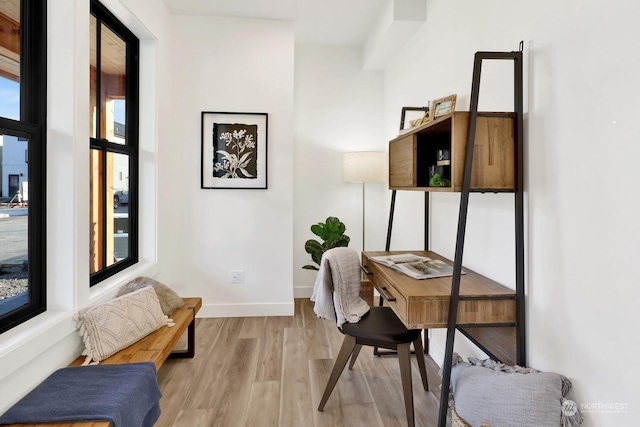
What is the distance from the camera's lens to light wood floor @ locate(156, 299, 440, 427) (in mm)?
1889

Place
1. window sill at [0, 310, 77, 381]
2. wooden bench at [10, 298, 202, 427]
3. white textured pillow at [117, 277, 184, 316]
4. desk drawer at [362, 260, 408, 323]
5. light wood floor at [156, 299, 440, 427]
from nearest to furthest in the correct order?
window sill at [0, 310, 77, 381] < desk drawer at [362, 260, 408, 323] < wooden bench at [10, 298, 202, 427] < light wood floor at [156, 299, 440, 427] < white textured pillow at [117, 277, 184, 316]

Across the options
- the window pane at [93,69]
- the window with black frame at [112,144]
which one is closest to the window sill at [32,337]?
the window with black frame at [112,144]

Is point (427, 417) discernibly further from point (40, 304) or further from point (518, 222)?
point (40, 304)

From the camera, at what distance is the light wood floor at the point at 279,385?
6.20ft

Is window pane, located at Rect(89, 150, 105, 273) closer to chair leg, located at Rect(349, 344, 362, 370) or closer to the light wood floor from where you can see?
the light wood floor

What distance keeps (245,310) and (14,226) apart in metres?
2.10

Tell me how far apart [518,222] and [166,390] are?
2101 millimetres

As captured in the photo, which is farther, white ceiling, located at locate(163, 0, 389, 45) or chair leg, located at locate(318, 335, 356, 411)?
white ceiling, located at locate(163, 0, 389, 45)

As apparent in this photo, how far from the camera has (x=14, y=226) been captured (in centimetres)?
155

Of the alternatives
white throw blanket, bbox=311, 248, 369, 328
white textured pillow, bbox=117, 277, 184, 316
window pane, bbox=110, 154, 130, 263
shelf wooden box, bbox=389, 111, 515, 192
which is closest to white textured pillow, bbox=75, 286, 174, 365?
white textured pillow, bbox=117, 277, 184, 316

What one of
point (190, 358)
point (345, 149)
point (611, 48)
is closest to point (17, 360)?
point (190, 358)

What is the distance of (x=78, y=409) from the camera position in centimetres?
130

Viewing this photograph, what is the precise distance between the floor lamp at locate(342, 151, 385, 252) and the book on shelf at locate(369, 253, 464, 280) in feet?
4.94

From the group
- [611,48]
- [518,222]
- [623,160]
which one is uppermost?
[611,48]
